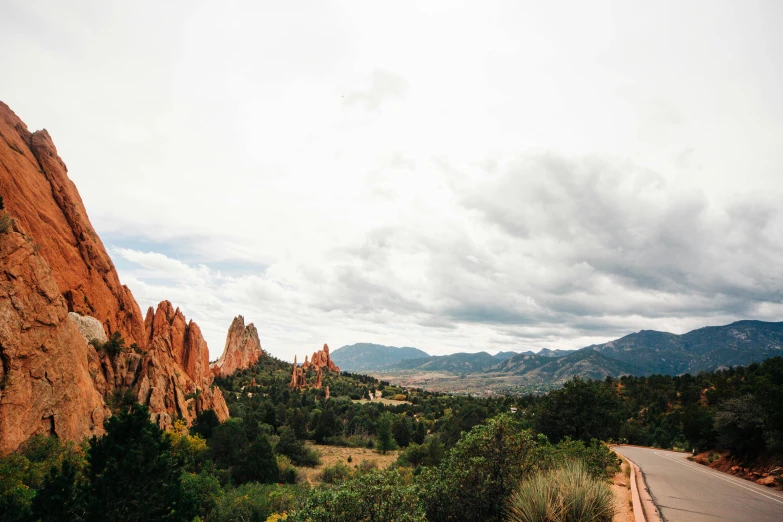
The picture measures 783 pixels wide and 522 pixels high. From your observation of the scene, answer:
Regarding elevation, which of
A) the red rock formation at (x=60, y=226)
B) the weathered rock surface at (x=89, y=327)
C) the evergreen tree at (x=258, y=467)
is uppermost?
the red rock formation at (x=60, y=226)

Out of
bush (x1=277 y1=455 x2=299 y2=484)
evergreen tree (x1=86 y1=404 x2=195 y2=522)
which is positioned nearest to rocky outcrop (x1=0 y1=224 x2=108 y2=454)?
evergreen tree (x1=86 y1=404 x2=195 y2=522)

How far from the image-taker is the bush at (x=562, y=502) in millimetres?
7582

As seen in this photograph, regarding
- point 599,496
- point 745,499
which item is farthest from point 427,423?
point 599,496

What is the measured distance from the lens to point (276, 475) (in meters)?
33.1

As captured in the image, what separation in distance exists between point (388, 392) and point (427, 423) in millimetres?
49912

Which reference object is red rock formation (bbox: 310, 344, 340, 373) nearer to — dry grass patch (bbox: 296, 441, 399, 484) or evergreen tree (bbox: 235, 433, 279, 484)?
dry grass patch (bbox: 296, 441, 399, 484)

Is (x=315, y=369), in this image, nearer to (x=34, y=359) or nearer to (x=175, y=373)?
(x=175, y=373)

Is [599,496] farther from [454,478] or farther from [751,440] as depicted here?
[751,440]

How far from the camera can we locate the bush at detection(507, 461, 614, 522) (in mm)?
7582

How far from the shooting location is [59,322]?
23.7 meters

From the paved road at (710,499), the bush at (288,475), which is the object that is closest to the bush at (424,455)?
the bush at (288,475)

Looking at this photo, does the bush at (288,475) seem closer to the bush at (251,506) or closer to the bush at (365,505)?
the bush at (251,506)

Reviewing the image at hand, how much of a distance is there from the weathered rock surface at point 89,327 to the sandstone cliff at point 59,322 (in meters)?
0.12

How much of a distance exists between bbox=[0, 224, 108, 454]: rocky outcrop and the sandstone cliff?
0.19 ft
